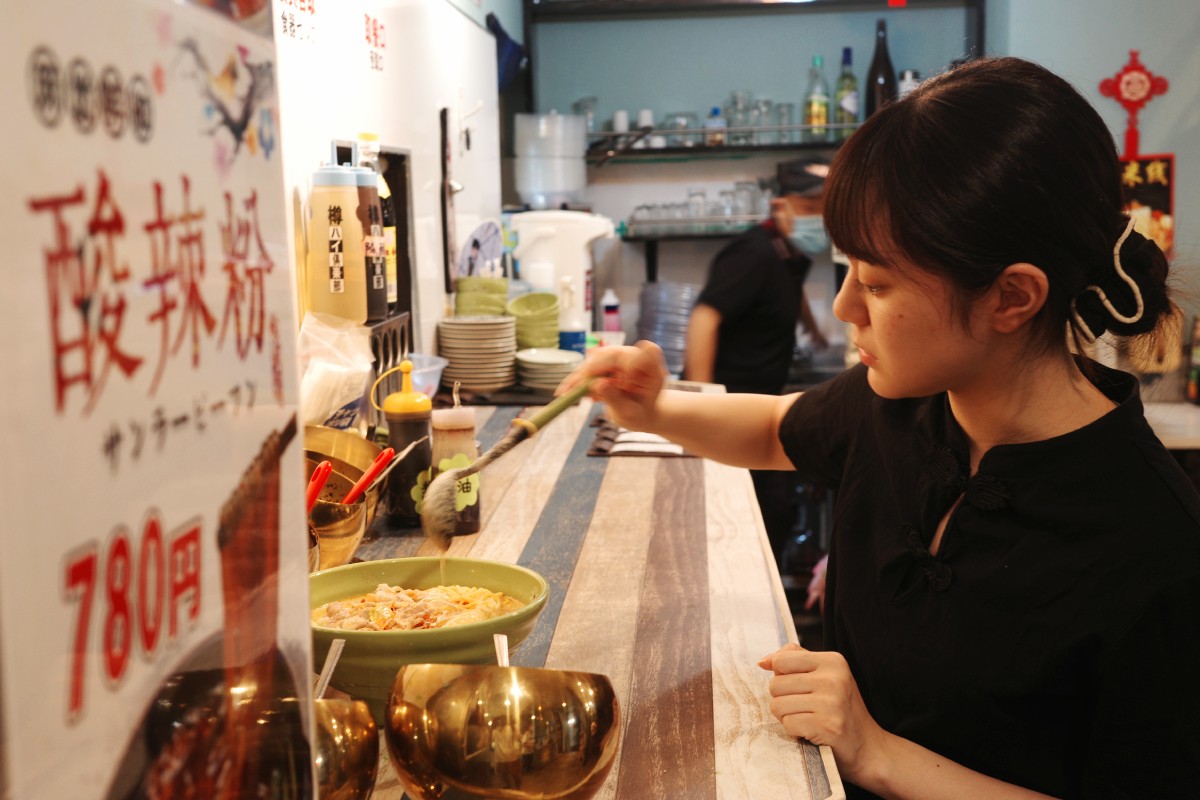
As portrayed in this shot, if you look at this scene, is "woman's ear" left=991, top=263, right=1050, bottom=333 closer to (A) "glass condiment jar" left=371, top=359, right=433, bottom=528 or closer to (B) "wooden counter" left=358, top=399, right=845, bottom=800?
(B) "wooden counter" left=358, top=399, right=845, bottom=800

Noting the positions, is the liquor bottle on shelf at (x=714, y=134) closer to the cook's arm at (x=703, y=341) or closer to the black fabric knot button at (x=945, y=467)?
the cook's arm at (x=703, y=341)

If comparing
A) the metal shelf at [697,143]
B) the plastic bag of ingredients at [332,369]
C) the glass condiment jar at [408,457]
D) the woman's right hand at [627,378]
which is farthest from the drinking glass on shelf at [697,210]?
the woman's right hand at [627,378]

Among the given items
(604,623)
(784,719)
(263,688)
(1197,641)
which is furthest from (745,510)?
(263,688)

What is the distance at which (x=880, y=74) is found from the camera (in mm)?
5305

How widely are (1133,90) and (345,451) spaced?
4036mm

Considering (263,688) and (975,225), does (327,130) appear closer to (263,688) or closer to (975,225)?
(975,225)

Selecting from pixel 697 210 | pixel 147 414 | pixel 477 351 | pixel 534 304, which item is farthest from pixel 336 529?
pixel 697 210

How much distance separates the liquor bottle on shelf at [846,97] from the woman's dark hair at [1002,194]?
427 centimetres

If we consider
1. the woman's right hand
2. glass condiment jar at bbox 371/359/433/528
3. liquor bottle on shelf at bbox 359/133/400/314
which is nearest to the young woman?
the woman's right hand

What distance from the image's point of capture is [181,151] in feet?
1.83

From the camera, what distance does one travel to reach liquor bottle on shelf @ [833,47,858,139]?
17.5 feet

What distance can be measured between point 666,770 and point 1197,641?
0.52m

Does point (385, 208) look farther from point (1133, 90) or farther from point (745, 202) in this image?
point (1133, 90)

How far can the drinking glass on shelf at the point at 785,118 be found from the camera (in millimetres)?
5430
